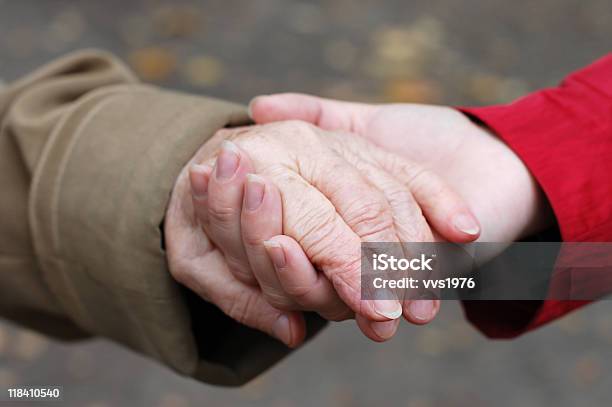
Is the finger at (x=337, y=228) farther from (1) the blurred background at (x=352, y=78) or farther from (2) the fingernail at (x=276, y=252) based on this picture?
(1) the blurred background at (x=352, y=78)

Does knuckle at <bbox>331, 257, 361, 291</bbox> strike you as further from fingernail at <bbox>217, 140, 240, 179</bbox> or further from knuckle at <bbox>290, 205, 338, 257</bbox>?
fingernail at <bbox>217, 140, 240, 179</bbox>

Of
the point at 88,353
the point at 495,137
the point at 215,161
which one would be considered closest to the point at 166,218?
the point at 215,161

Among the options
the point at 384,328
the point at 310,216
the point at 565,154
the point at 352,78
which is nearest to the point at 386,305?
the point at 384,328

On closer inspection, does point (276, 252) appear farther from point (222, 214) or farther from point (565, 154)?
point (565, 154)

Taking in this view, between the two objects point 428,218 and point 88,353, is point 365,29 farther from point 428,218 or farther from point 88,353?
point 428,218

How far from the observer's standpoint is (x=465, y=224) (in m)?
1.03

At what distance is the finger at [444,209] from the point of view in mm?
1029

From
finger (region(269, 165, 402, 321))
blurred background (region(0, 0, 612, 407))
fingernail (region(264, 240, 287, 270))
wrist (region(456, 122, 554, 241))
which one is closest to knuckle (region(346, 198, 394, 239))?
finger (region(269, 165, 402, 321))

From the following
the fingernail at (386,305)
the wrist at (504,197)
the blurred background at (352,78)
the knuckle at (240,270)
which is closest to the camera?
the fingernail at (386,305)

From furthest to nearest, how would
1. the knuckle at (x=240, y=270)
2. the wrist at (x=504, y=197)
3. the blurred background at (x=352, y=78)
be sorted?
the blurred background at (x=352, y=78), the wrist at (x=504, y=197), the knuckle at (x=240, y=270)

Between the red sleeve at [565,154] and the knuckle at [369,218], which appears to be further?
the red sleeve at [565,154]

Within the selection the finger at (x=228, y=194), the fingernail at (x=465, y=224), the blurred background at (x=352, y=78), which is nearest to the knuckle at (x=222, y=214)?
the finger at (x=228, y=194)

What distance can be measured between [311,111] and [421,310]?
0.41 m

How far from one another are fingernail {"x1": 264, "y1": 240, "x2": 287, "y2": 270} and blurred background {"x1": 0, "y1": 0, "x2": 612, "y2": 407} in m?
1.36
